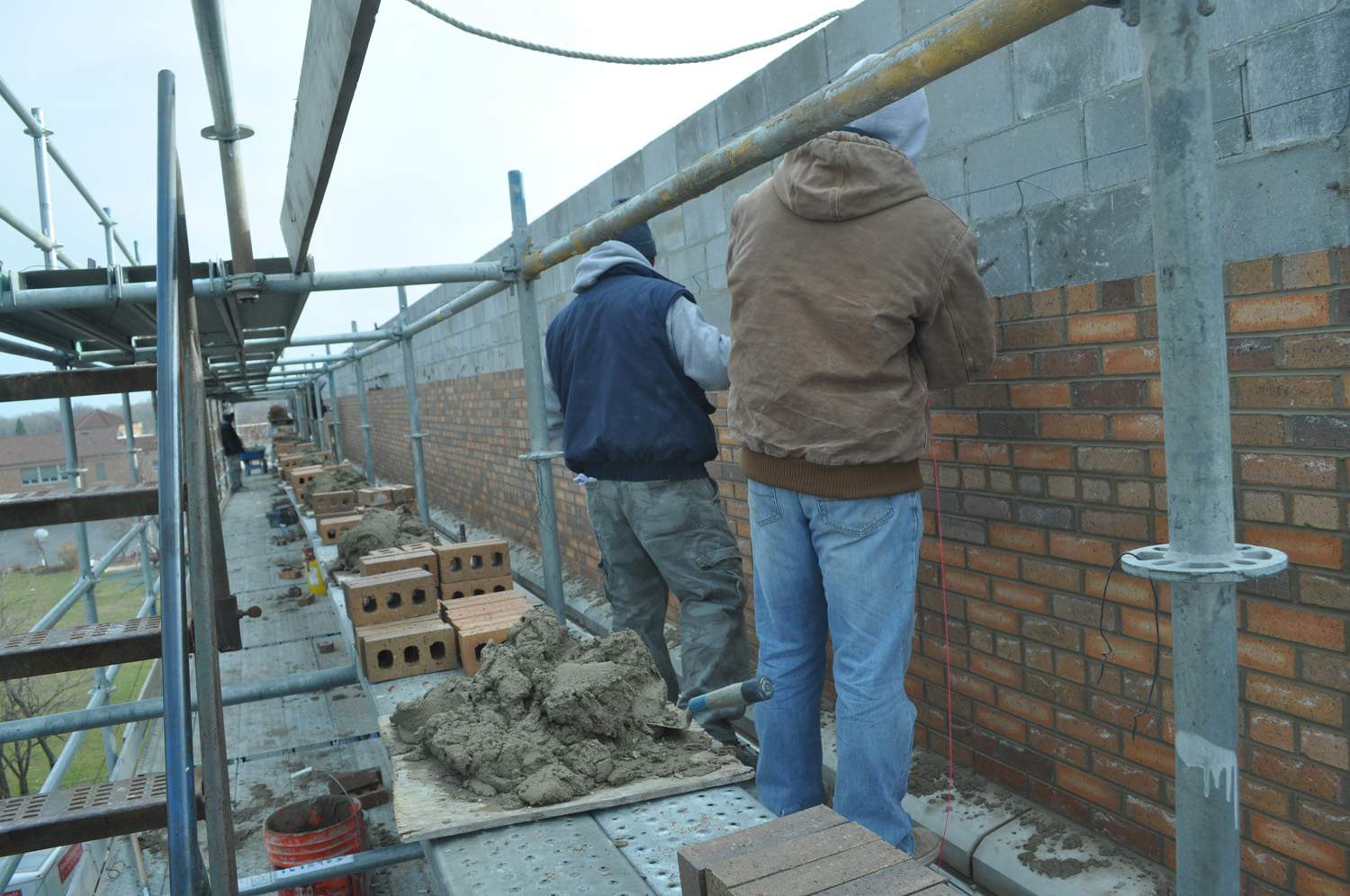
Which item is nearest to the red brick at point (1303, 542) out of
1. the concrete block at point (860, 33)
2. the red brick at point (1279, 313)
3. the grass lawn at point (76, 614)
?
the red brick at point (1279, 313)

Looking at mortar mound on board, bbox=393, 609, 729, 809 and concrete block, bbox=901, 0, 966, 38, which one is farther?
concrete block, bbox=901, 0, 966, 38

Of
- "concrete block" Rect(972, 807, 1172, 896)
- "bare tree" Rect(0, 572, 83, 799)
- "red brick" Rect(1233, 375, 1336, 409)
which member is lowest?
"bare tree" Rect(0, 572, 83, 799)

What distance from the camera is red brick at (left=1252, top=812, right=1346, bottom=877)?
220 cm

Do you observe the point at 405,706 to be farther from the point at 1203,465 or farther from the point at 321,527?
the point at 321,527

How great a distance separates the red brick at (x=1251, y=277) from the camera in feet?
7.29

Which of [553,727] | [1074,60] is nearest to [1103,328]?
[1074,60]

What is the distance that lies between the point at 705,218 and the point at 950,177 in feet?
5.60

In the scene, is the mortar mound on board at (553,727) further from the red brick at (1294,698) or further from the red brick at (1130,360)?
the red brick at (1130,360)

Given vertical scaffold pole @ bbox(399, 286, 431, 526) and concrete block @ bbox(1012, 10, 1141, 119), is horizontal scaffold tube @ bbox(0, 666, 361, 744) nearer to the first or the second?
concrete block @ bbox(1012, 10, 1141, 119)

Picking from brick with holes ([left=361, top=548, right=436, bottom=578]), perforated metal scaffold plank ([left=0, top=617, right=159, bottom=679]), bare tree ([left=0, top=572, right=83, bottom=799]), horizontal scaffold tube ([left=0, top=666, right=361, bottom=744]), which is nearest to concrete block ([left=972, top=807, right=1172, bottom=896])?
horizontal scaffold tube ([left=0, top=666, right=361, bottom=744])

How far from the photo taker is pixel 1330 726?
219 centimetres

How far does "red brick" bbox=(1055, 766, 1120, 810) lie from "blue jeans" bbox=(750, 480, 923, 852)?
0.76 m

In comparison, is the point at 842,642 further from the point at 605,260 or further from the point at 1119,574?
the point at 605,260

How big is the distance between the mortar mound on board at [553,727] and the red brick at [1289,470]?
4.91ft
